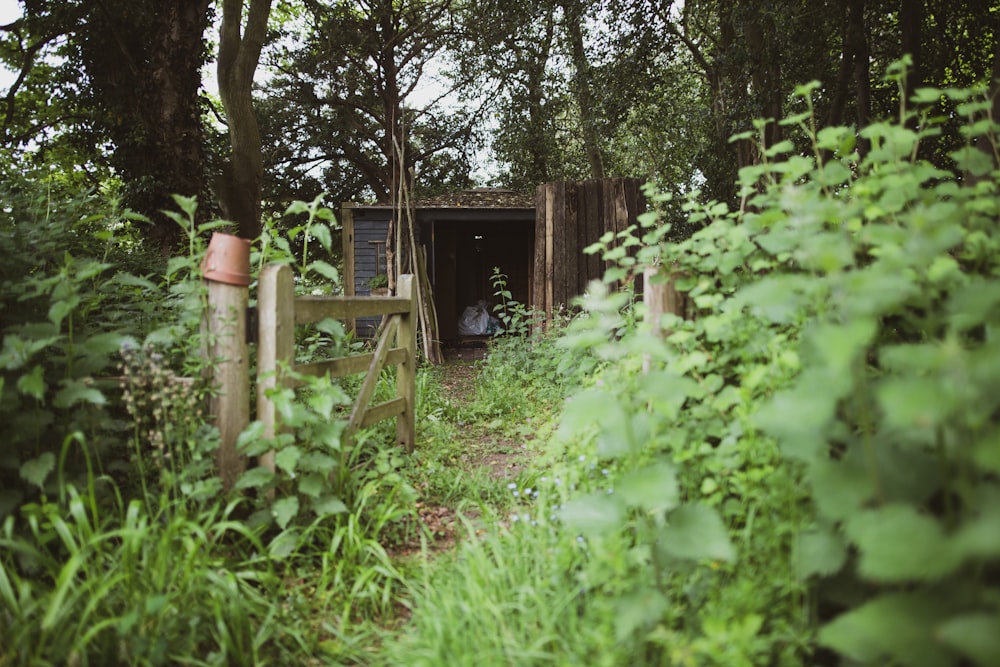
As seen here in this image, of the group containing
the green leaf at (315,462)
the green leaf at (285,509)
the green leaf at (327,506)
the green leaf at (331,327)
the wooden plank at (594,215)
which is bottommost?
the green leaf at (327,506)

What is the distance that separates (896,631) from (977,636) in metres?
0.17

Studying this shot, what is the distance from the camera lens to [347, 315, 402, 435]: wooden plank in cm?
345

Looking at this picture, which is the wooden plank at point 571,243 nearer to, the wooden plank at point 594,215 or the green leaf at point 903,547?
the wooden plank at point 594,215

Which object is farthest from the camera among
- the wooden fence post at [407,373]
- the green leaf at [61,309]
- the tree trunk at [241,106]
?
the tree trunk at [241,106]

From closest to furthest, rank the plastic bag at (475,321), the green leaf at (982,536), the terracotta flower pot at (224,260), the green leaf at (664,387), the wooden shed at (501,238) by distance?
the green leaf at (982,536) → the green leaf at (664,387) → the terracotta flower pot at (224,260) → the wooden shed at (501,238) → the plastic bag at (475,321)

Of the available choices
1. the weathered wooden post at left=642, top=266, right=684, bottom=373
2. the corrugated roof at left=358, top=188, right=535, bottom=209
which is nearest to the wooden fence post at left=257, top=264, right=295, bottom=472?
the weathered wooden post at left=642, top=266, right=684, bottom=373

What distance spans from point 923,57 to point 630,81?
4637mm

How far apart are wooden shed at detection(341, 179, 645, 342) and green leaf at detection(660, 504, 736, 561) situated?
18.6ft

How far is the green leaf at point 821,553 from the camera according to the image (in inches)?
64.0

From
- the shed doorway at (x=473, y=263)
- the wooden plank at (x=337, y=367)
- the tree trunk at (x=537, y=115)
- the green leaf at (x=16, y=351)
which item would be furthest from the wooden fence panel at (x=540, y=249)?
the tree trunk at (x=537, y=115)

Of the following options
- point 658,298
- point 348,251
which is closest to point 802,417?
point 658,298

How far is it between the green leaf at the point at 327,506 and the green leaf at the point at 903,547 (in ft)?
6.87

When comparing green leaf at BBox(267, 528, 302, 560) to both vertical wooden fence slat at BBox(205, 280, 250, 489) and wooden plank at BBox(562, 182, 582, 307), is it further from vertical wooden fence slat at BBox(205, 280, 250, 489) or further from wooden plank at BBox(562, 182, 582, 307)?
wooden plank at BBox(562, 182, 582, 307)

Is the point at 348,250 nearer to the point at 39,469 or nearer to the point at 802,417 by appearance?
the point at 39,469
